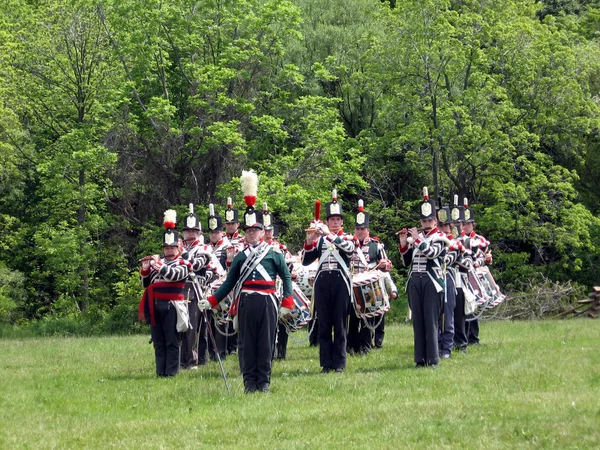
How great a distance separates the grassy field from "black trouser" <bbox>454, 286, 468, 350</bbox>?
37cm

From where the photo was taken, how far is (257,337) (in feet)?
44.8

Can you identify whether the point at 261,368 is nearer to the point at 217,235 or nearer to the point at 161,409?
the point at 161,409

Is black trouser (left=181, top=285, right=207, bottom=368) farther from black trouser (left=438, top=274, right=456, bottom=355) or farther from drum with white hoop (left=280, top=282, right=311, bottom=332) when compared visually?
black trouser (left=438, top=274, right=456, bottom=355)

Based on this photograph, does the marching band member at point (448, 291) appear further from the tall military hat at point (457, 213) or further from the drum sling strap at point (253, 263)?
the drum sling strap at point (253, 263)

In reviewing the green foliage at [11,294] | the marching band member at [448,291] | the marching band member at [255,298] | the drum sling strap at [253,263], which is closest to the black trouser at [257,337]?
the marching band member at [255,298]

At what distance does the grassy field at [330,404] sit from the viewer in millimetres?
10164

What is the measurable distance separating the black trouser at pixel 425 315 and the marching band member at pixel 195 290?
343 centimetres

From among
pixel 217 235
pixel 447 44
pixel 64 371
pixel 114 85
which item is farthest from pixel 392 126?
pixel 64 371

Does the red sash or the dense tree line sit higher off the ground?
the dense tree line

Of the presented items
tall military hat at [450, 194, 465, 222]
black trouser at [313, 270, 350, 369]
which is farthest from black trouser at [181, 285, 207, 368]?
tall military hat at [450, 194, 465, 222]

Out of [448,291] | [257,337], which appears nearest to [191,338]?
[257,337]

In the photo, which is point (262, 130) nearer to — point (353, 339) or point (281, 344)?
point (353, 339)

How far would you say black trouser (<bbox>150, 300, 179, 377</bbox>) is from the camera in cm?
1597

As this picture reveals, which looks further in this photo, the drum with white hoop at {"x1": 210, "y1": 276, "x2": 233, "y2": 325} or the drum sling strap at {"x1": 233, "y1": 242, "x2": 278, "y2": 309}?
the drum with white hoop at {"x1": 210, "y1": 276, "x2": 233, "y2": 325}
